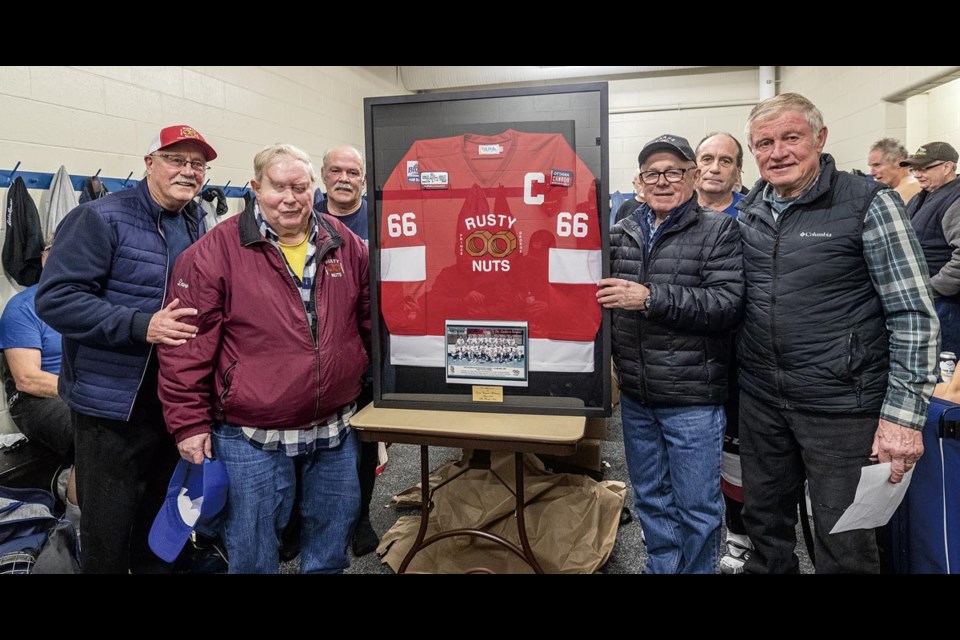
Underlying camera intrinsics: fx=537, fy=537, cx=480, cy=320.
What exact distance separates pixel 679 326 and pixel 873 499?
650 mm

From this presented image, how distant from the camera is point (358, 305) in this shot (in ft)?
5.44

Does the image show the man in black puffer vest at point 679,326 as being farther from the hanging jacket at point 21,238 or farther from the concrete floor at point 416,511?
the hanging jacket at point 21,238

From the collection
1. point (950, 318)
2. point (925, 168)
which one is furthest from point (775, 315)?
point (925, 168)

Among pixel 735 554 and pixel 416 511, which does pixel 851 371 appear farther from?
pixel 416 511

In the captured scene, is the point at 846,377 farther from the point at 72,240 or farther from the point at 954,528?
the point at 72,240

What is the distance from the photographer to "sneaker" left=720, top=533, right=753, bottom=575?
2049mm

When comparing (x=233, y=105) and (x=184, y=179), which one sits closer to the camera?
(x=184, y=179)

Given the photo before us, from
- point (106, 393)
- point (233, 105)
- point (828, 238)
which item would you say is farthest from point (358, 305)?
point (233, 105)

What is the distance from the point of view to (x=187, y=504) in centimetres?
149

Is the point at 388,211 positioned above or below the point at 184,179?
below

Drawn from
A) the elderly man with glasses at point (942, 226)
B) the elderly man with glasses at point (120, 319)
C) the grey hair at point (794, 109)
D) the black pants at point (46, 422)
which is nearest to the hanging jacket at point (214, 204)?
the black pants at point (46, 422)

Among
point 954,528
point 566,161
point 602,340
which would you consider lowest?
point 954,528

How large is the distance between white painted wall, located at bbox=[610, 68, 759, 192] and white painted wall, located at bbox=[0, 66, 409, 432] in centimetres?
312

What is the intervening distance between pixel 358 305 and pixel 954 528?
1811 millimetres
